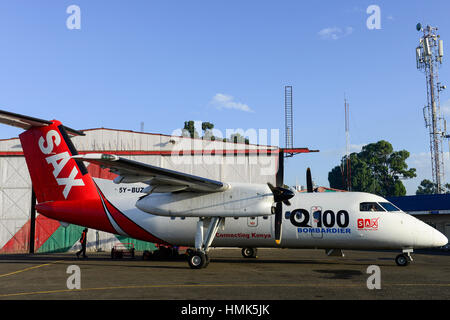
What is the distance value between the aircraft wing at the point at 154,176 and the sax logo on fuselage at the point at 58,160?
15.1 ft

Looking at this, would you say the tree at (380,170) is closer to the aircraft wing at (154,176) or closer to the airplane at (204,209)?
the airplane at (204,209)

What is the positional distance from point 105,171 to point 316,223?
17.3 meters

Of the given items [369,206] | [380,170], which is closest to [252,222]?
[369,206]

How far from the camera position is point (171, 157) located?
28344 mm

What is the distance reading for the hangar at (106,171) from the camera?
27.6 m

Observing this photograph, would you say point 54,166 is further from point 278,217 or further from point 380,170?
point 380,170

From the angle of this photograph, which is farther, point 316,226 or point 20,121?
point 316,226

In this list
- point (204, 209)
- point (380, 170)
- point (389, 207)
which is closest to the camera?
point (204, 209)

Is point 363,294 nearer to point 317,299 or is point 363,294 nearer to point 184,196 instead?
point 317,299

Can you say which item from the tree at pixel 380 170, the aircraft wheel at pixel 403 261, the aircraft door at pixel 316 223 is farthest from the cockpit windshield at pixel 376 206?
the tree at pixel 380 170

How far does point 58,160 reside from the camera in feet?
55.4

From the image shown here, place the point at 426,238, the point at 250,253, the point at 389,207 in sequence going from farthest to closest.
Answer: the point at 250,253 → the point at 389,207 → the point at 426,238

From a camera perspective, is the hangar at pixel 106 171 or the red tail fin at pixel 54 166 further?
the hangar at pixel 106 171

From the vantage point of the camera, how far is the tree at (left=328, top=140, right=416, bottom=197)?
80.0m
